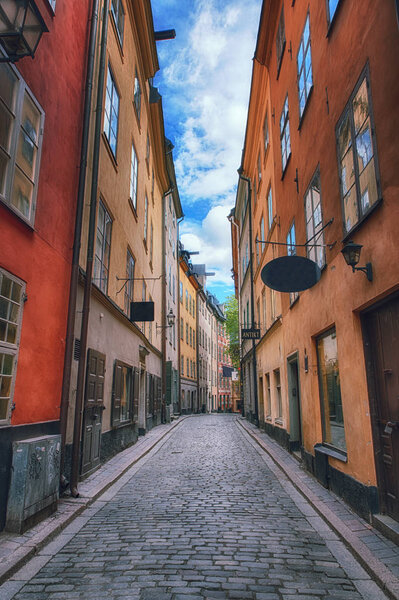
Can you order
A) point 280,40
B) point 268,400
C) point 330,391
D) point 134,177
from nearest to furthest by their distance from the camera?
point 330,391 < point 280,40 < point 134,177 < point 268,400

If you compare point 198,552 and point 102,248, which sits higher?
point 102,248

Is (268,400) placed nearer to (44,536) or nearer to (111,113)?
(111,113)

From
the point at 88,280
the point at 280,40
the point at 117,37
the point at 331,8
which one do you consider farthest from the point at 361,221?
the point at 280,40

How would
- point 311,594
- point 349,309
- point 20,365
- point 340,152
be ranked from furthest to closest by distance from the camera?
point 340,152 < point 349,309 < point 20,365 < point 311,594

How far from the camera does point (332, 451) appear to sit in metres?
7.32

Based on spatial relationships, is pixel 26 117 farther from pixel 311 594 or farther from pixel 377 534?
pixel 377 534

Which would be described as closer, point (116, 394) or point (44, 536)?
point (44, 536)

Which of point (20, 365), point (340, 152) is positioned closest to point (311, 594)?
point (20, 365)

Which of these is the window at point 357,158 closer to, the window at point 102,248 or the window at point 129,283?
the window at point 102,248

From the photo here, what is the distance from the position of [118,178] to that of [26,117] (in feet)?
19.7

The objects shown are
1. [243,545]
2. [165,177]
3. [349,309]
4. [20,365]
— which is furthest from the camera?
[165,177]

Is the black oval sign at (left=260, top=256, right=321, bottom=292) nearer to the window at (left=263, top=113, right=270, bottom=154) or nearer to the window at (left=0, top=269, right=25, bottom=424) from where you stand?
the window at (left=0, top=269, right=25, bottom=424)

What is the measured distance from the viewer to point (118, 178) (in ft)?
39.0

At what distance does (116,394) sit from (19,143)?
6.79 metres
